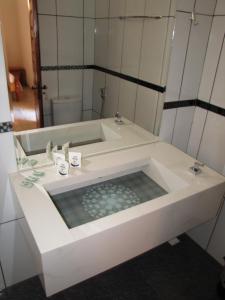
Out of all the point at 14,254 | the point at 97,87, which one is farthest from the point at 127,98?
the point at 14,254

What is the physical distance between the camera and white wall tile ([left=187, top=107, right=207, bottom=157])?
5.61 ft

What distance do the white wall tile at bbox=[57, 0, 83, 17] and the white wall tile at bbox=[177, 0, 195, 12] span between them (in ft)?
1.75

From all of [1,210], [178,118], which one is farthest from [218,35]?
[1,210]

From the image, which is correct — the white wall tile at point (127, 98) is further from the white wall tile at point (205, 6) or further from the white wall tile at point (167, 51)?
the white wall tile at point (205, 6)

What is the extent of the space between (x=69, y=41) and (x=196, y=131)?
1.05 meters

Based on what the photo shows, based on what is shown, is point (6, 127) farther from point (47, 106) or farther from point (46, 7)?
point (46, 7)

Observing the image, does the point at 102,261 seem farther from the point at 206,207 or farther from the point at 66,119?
the point at 66,119

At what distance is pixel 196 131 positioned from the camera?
1.78 meters

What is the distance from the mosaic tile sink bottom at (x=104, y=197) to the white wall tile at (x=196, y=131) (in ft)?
1.75

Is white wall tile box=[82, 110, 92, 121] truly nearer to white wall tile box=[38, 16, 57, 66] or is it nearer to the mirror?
the mirror

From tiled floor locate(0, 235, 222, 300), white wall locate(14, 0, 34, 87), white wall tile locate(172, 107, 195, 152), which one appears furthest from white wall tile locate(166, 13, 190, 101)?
tiled floor locate(0, 235, 222, 300)

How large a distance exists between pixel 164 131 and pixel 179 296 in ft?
3.49

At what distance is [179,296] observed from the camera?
5.19 feet

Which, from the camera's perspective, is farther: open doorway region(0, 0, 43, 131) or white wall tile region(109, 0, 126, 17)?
white wall tile region(109, 0, 126, 17)
